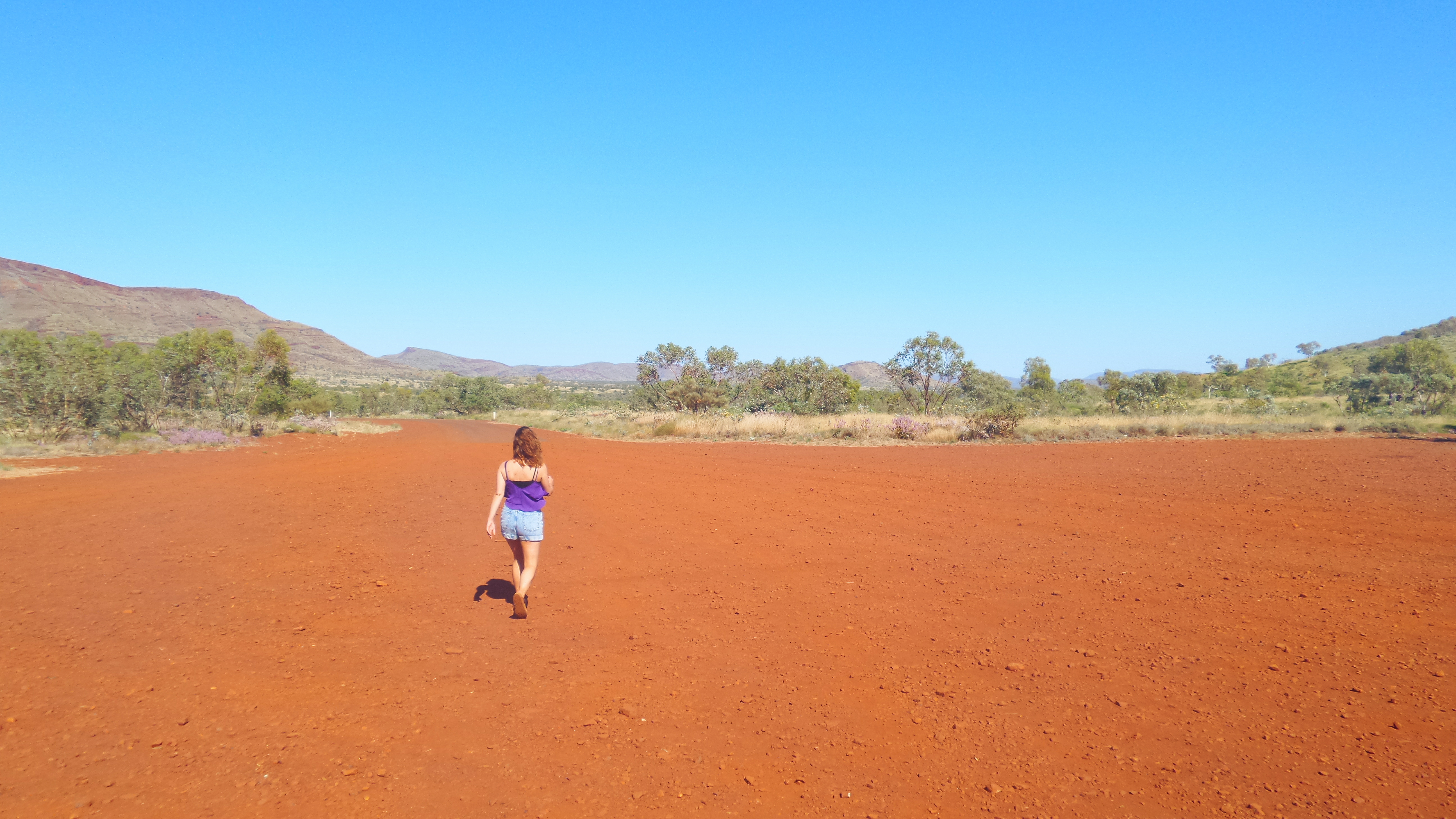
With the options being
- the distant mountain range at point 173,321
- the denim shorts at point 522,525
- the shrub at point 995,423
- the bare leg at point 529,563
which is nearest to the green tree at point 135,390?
the denim shorts at point 522,525

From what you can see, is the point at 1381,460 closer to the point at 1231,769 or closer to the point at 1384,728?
the point at 1384,728

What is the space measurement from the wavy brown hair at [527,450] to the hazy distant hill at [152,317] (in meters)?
85.3

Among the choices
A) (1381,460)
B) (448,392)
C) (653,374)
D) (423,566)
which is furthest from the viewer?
(448,392)

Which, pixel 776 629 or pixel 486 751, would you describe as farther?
pixel 776 629

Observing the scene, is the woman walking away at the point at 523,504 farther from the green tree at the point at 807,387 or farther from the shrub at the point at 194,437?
the green tree at the point at 807,387

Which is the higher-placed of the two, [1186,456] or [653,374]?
[653,374]

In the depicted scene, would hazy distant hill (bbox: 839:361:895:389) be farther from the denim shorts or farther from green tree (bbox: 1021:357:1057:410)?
the denim shorts

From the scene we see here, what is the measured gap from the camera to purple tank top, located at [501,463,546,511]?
570 centimetres

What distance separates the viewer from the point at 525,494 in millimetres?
5734

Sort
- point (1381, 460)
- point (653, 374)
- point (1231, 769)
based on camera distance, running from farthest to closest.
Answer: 1. point (653, 374)
2. point (1381, 460)
3. point (1231, 769)

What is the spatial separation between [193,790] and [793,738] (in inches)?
110

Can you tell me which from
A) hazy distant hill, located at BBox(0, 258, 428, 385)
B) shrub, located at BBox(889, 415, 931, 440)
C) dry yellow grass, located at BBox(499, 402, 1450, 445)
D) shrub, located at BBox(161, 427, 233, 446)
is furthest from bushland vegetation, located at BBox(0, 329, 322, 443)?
hazy distant hill, located at BBox(0, 258, 428, 385)

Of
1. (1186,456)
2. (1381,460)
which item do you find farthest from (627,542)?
(1381,460)

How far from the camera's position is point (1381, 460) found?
14773mm
